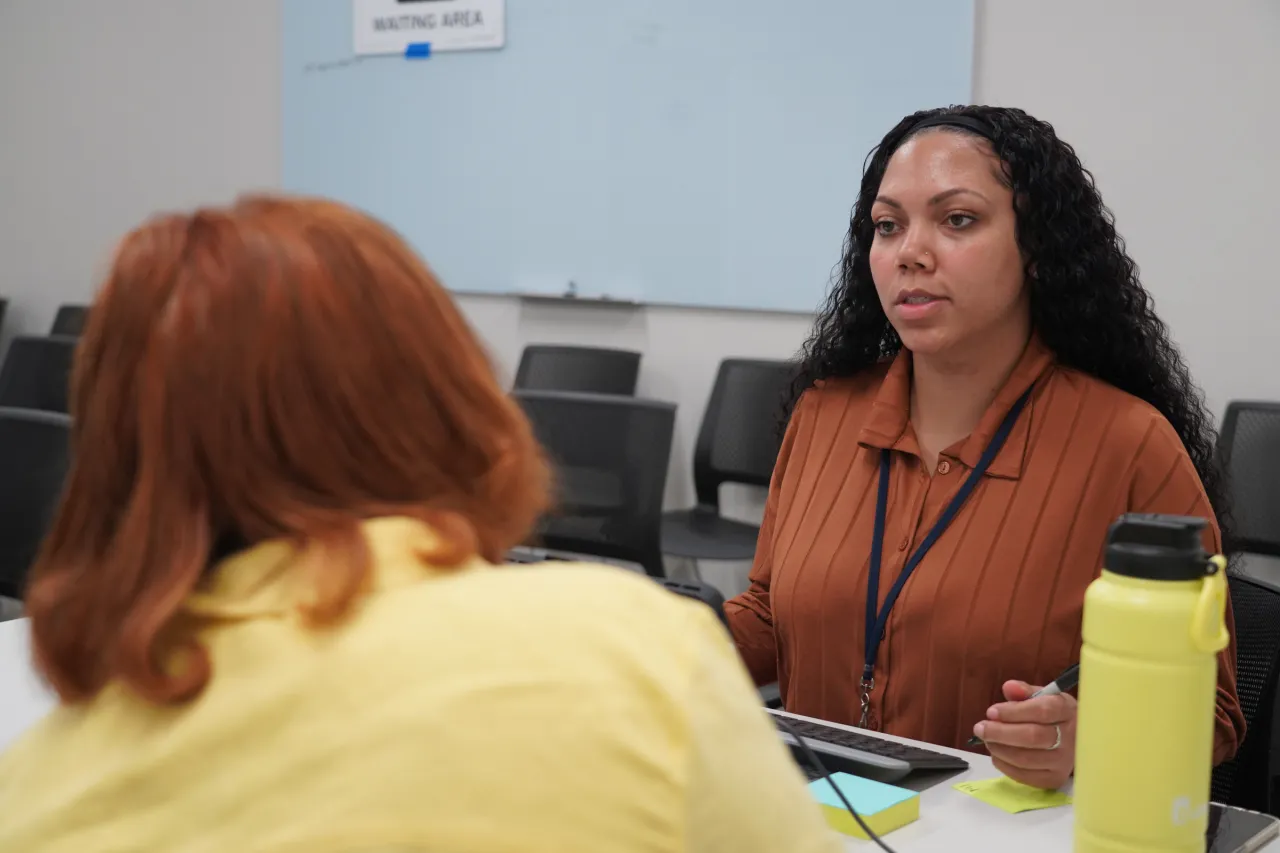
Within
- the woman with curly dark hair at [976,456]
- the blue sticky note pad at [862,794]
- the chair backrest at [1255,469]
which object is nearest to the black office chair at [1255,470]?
the chair backrest at [1255,469]

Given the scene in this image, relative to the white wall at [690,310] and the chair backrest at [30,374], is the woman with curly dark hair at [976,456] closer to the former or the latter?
the white wall at [690,310]

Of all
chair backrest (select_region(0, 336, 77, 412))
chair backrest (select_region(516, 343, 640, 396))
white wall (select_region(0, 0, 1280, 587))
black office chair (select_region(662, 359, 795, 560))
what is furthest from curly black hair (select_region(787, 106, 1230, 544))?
chair backrest (select_region(0, 336, 77, 412))

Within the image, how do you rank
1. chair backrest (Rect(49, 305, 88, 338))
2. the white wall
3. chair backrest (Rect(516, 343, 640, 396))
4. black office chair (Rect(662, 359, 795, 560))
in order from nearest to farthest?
the white wall, black office chair (Rect(662, 359, 795, 560)), chair backrest (Rect(516, 343, 640, 396)), chair backrest (Rect(49, 305, 88, 338))

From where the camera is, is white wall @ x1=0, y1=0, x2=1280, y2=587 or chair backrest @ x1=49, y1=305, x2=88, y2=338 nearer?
white wall @ x1=0, y1=0, x2=1280, y2=587

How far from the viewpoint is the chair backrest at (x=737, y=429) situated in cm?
382

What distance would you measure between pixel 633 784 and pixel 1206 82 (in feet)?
10.4

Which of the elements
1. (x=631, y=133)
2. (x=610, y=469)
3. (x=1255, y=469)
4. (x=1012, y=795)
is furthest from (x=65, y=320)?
(x=1012, y=795)

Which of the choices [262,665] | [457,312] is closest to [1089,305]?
[457,312]

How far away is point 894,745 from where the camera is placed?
148 centimetres

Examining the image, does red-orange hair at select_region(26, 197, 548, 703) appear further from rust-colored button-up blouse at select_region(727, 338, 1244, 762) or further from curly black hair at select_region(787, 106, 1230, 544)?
curly black hair at select_region(787, 106, 1230, 544)

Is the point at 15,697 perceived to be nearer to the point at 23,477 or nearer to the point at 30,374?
the point at 23,477

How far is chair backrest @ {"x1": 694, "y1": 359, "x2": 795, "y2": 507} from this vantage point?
3.82 metres

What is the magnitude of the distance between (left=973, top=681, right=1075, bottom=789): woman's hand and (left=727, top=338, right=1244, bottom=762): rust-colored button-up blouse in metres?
0.29

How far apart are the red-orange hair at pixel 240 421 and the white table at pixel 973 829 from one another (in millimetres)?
641
